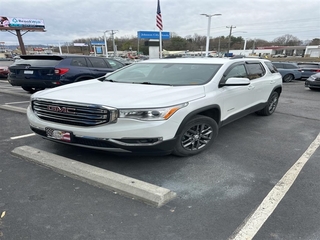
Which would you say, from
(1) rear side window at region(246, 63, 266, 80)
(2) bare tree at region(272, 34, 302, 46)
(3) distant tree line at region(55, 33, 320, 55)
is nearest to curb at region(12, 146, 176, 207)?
(1) rear side window at region(246, 63, 266, 80)

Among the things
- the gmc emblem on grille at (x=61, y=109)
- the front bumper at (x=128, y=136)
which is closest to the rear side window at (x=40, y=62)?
the gmc emblem on grille at (x=61, y=109)

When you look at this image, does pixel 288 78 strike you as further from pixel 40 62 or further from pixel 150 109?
pixel 150 109

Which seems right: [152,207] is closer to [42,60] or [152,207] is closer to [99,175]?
[99,175]

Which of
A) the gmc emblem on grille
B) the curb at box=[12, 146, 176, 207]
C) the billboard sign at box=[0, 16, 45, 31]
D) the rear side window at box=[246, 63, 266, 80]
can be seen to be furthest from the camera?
the billboard sign at box=[0, 16, 45, 31]

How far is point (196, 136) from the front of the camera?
3.78m

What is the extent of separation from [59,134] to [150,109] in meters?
1.29

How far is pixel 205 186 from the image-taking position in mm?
2994

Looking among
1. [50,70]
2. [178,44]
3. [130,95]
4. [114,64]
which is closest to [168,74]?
[130,95]

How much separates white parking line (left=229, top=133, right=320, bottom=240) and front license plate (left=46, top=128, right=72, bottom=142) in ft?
7.35

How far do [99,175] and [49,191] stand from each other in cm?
59

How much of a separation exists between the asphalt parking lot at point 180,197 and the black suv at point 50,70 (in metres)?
3.31

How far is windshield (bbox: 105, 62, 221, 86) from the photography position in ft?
13.2

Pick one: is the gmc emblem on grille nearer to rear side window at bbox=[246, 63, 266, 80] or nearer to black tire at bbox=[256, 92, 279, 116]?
rear side window at bbox=[246, 63, 266, 80]

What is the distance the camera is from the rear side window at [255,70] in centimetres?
519
